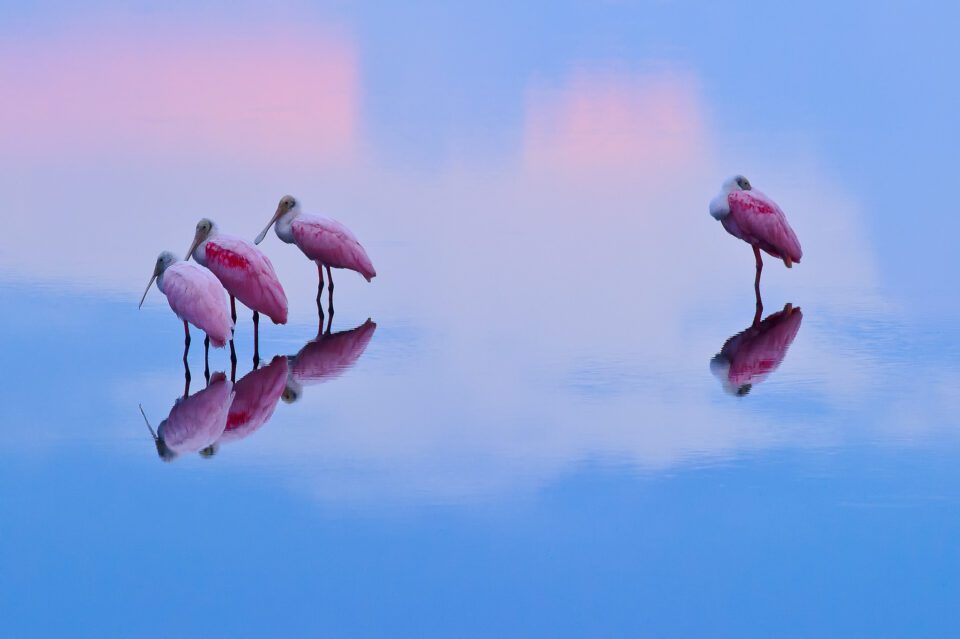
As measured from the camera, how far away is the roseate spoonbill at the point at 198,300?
8844mm

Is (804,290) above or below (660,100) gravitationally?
below

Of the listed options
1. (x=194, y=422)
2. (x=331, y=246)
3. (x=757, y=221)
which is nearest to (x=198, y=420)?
(x=194, y=422)

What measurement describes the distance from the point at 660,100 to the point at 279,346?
1253cm

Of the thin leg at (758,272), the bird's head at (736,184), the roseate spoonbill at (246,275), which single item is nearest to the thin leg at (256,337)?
the roseate spoonbill at (246,275)

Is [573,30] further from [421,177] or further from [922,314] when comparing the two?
[922,314]

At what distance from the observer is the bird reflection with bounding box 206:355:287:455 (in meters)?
7.64

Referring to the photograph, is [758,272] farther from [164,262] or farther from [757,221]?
[164,262]

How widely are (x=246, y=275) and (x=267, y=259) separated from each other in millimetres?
175

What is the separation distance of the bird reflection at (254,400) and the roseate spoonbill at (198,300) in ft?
0.93

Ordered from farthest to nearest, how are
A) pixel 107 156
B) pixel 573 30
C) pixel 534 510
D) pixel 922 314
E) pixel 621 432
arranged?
pixel 573 30, pixel 107 156, pixel 922 314, pixel 621 432, pixel 534 510

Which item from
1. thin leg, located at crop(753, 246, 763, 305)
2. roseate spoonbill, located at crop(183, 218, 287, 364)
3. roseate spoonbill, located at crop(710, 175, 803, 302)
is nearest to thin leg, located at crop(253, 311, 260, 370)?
roseate spoonbill, located at crop(183, 218, 287, 364)

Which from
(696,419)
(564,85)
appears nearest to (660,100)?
(564,85)

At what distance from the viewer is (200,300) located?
29.3 ft

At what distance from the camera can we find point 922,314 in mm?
10531
